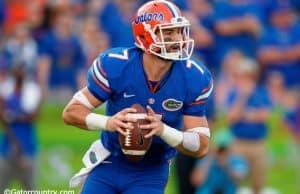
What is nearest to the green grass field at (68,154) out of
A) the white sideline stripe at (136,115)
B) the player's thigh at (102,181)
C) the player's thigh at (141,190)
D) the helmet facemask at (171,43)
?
the player's thigh at (102,181)

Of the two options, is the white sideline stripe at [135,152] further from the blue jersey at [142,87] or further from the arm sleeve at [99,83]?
the arm sleeve at [99,83]

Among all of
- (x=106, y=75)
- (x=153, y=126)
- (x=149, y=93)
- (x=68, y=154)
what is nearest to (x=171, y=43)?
(x=149, y=93)

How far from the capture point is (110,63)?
711 cm

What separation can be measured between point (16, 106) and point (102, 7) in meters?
5.84

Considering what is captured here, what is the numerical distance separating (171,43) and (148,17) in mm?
240

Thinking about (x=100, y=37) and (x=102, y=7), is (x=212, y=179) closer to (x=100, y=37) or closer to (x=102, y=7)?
(x=100, y=37)

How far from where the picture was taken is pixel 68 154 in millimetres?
15086

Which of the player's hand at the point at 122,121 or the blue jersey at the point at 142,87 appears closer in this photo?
the player's hand at the point at 122,121

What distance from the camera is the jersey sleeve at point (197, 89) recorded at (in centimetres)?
718

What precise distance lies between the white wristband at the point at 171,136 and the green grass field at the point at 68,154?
6.18 metres

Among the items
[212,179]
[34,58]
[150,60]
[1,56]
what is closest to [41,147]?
[1,56]

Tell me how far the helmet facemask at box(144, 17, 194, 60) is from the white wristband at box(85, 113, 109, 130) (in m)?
0.53

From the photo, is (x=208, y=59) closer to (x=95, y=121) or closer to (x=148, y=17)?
(x=148, y=17)

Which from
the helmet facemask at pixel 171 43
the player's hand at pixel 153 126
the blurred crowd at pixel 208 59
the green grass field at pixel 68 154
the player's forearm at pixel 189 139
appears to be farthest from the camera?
the green grass field at pixel 68 154
